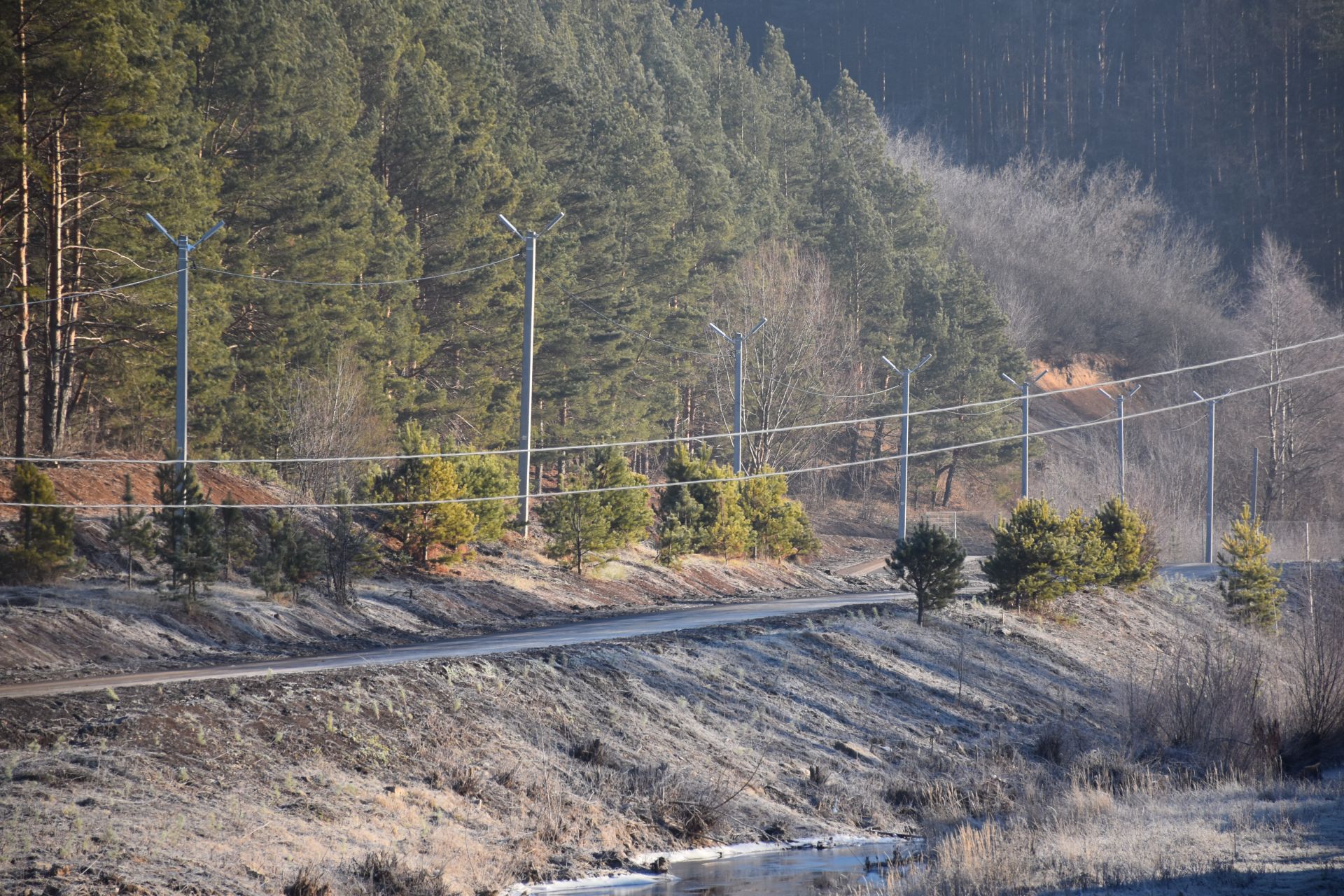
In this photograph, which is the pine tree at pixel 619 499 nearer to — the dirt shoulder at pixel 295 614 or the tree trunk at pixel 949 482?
the dirt shoulder at pixel 295 614

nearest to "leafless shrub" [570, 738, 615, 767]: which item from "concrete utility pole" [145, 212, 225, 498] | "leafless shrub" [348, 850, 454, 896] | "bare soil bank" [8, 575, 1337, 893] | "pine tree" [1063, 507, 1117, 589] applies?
"bare soil bank" [8, 575, 1337, 893]

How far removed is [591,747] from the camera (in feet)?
58.0

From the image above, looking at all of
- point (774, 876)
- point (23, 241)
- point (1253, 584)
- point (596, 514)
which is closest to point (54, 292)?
point (23, 241)

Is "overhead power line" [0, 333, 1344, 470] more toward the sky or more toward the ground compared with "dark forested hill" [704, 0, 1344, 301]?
more toward the ground

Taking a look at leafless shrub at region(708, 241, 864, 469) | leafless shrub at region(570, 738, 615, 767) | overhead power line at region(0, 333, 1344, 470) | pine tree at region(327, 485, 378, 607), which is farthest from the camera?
leafless shrub at region(708, 241, 864, 469)

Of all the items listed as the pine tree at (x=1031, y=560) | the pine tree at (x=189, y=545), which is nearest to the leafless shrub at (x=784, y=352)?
the pine tree at (x=1031, y=560)

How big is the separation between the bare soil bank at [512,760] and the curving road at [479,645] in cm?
79

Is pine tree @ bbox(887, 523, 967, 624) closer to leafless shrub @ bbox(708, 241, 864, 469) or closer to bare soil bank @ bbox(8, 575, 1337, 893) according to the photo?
bare soil bank @ bbox(8, 575, 1337, 893)

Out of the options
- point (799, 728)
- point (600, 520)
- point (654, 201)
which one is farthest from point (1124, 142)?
point (799, 728)

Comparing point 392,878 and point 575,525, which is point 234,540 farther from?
point 392,878

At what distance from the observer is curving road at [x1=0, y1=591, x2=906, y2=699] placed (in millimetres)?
16484

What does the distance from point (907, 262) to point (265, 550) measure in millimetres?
54382

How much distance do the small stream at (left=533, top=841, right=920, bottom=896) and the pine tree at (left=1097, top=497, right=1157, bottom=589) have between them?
78.7 ft

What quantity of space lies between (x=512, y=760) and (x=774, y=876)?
3.34 m
